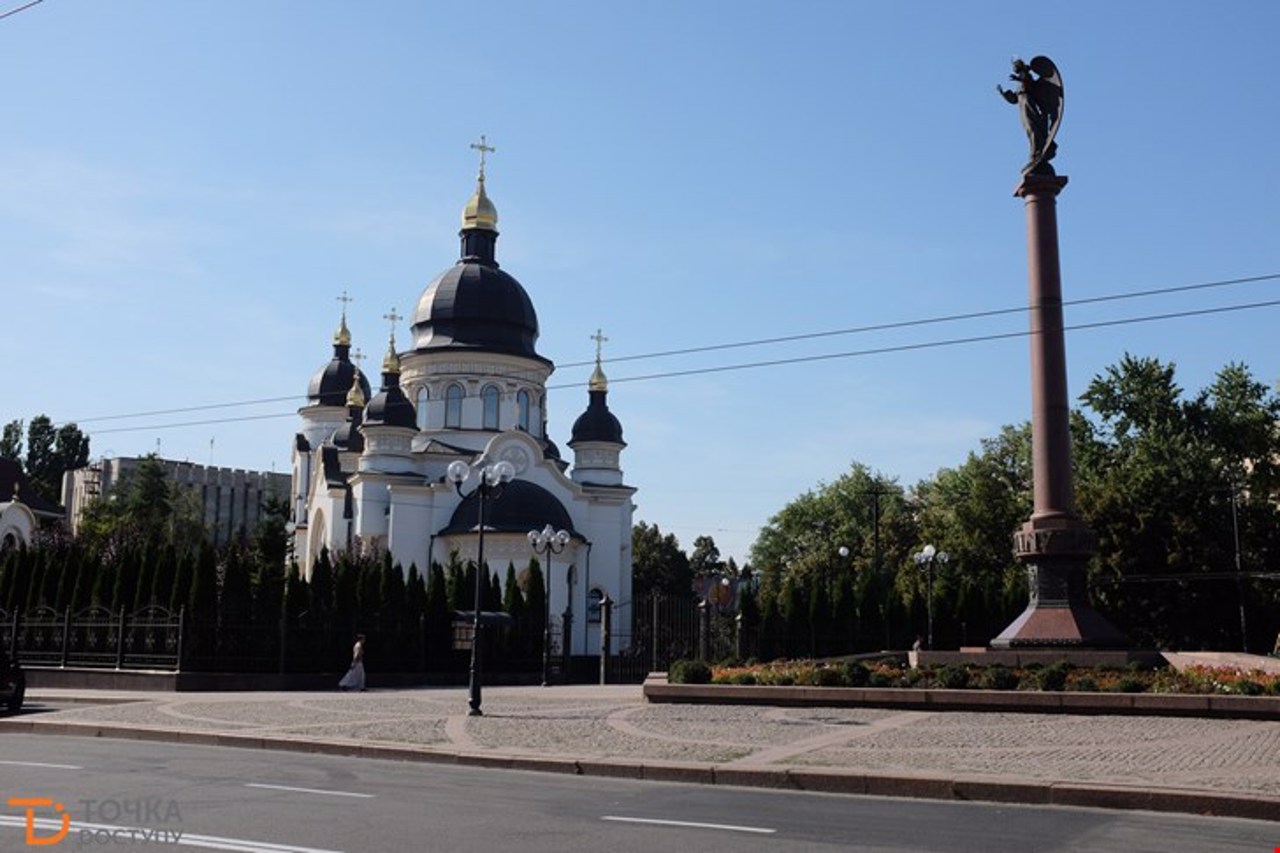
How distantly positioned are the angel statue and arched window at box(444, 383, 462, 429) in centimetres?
3821

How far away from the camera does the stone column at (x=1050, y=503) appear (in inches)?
925

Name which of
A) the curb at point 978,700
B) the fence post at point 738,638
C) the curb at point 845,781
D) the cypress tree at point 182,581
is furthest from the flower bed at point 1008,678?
the fence post at point 738,638

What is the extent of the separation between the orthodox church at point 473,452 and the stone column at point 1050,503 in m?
31.4

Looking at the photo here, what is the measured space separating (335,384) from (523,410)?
18.3 meters

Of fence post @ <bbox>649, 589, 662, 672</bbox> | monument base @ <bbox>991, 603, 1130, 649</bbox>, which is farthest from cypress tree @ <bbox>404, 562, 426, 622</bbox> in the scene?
monument base @ <bbox>991, 603, 1130, 649</bbox>

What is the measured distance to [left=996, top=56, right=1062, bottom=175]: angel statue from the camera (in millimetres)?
25766

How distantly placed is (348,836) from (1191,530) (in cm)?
4376

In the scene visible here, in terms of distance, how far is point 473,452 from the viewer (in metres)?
59.5

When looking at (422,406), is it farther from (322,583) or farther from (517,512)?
(322,583)

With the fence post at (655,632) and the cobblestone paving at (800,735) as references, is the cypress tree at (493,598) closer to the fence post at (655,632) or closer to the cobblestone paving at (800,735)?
the fence post at (655,632)

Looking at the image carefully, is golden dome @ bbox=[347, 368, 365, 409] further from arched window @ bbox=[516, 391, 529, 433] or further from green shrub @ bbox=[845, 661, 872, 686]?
green shrub @ bbox=[845, 661, 872, 686]

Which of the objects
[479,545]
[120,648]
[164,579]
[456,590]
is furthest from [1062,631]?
[164,579]

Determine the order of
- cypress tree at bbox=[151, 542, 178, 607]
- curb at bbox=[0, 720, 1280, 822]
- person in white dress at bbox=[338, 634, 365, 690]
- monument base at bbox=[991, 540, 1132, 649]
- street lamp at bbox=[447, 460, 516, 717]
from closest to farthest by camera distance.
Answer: curb at bbox=[0, 720, 1280, 822], street lamp at bbox=[447, 460, 516, 717], monument base at bbox=[991, 540, 1132, 649], person in white dress at bbox=[338, 634, 365, 690], cypress tree at bbox=[151, 542, 178, 607]

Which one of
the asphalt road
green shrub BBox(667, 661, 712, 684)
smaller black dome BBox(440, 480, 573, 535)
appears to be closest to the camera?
the asphalt road
